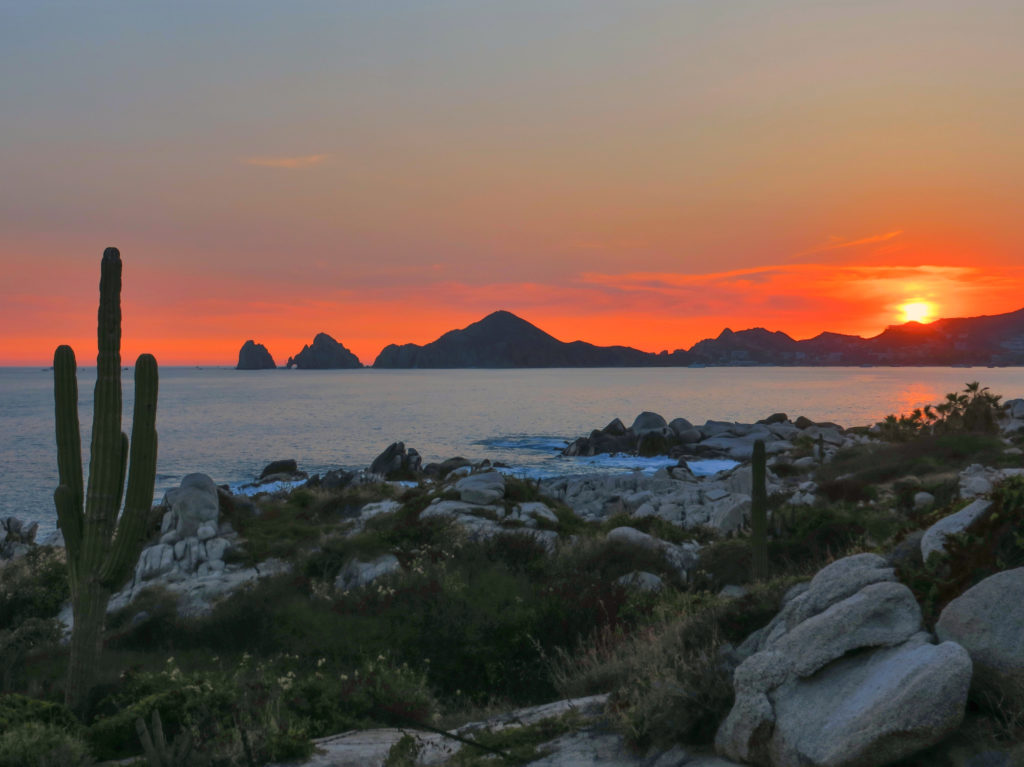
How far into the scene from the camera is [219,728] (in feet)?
24.1

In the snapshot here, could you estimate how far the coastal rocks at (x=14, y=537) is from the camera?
78.1ft

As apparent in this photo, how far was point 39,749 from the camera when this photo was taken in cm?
650

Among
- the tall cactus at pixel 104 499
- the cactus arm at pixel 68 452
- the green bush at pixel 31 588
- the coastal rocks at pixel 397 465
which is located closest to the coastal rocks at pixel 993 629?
the tall cactus at pixel 104 499

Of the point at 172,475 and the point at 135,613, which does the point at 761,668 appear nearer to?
the point at 135,613

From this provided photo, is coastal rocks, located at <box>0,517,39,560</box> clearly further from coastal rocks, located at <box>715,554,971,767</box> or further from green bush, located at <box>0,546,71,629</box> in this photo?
coastal rocks, located at <box>715,554,971,767</box>

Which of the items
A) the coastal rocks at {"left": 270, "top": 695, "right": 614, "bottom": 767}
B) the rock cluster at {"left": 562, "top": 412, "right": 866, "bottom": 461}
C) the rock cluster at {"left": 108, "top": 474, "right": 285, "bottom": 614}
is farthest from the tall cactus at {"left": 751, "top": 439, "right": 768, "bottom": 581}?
the rock cluster at {"left": 562, "top": 412, "right": 866, "bottom": 461}

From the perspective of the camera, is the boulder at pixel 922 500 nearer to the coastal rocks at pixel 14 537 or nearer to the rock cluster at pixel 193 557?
the rock cluster at pixel 193 557

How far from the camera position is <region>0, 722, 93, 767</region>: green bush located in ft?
20.9

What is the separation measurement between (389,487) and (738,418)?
66.7 metres

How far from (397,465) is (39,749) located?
1495 inches

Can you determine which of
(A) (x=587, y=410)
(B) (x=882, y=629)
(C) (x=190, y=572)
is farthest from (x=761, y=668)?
(A) (x=587, y=410)

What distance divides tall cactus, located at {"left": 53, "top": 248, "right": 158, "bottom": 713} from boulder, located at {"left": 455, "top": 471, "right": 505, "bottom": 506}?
13.3 metres

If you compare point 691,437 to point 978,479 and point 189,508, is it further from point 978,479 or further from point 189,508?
point 189,508

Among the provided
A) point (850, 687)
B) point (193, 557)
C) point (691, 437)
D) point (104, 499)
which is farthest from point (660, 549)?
point (691, 437)
